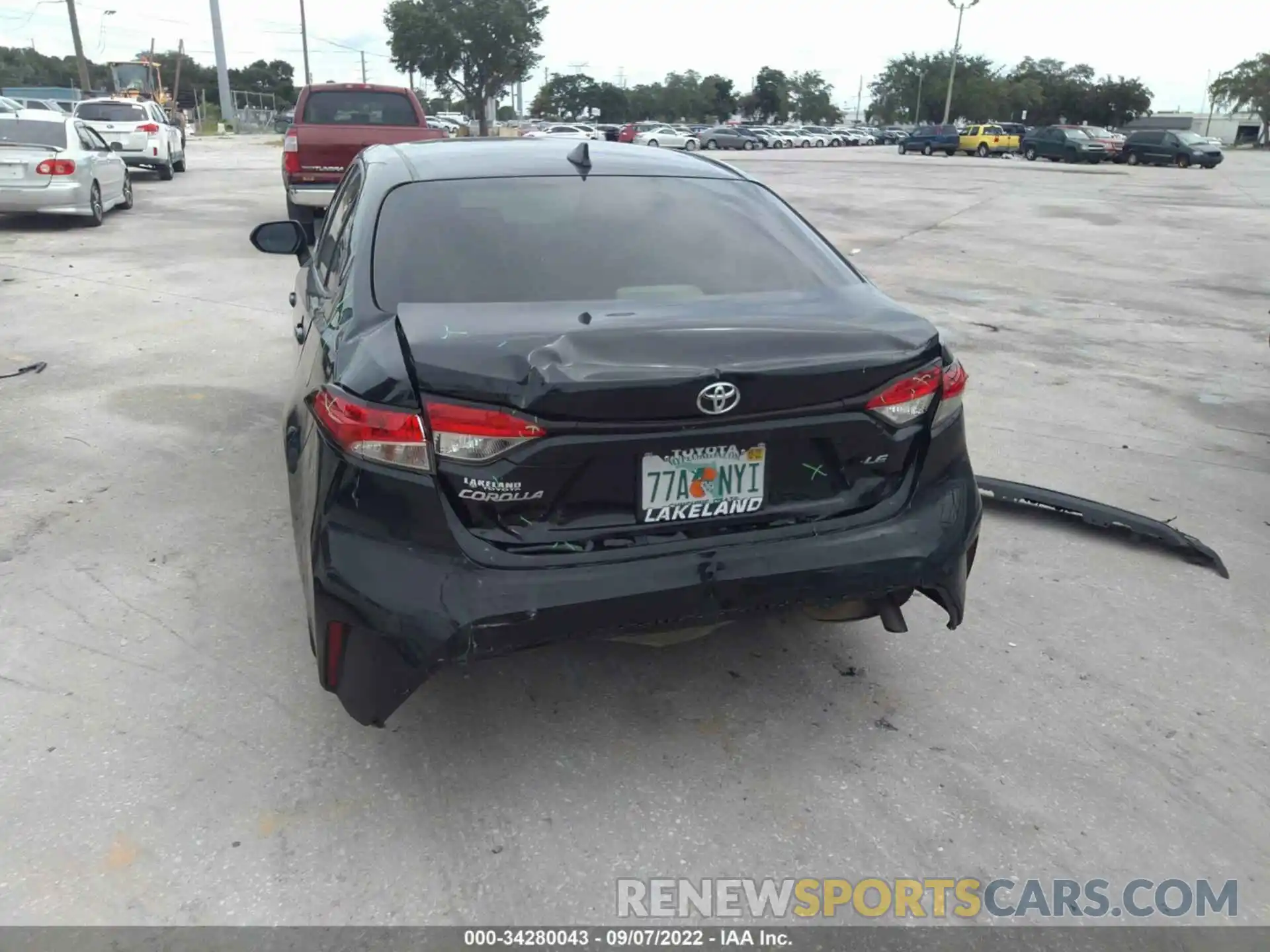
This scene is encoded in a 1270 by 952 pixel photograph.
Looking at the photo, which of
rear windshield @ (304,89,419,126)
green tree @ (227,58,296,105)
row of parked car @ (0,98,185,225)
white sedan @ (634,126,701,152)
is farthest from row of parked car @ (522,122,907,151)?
green tree @ (227,58,296,105)

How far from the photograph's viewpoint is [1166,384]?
7.01 m

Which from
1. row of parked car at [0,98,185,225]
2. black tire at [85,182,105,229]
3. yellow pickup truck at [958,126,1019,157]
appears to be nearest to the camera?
row of parked car at [0,98,185,225]

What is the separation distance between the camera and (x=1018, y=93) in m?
93.3

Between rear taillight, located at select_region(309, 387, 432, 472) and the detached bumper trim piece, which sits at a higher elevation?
rear taillight, located at select_region(309, 387, 432, 472)

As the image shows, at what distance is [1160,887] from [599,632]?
153 cm

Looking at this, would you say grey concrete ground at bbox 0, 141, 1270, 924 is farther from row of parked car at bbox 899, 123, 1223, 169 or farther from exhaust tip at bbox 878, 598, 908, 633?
row of parked car at bbox 899, 123, 1223, 169

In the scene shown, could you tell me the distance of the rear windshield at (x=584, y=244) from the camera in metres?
3.03

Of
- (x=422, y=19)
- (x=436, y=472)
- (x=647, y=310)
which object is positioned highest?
(x=422, y=19)

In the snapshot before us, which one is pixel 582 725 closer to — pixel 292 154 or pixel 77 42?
pixel 292 154

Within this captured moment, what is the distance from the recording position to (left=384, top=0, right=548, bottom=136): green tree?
195 feet

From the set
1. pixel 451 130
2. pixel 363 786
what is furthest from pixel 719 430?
pixel 451 130

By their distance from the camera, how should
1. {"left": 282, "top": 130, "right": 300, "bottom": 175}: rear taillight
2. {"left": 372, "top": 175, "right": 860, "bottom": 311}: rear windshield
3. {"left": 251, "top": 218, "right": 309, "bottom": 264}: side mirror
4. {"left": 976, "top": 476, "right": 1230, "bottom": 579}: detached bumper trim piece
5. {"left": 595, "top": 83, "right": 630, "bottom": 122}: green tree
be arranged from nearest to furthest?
1. {"left": 372, "top": 175, "right": 860, "bottom": 311}: rear windshield
2. {"left": 976, "top": 476, "right": 1230, "bottom": 579}: detached bumper trim piece
3. {"left": 251, "top": 218, "right": 309, "bottom": 264}: side mirror
4. {"left": 282, "top": 130, "right": 300, "bottom": 175}: rear taillight
5. {"left": 595, "top": 83, "right": 630, "bottom": 122}: green tree

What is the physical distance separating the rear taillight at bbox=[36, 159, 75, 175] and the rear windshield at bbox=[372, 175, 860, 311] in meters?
11.8

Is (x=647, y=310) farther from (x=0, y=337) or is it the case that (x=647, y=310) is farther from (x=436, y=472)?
(x=0, y=337)
